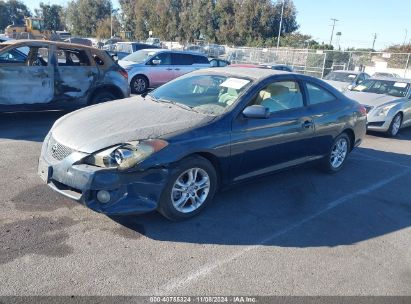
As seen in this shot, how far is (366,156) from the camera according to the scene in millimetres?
7289

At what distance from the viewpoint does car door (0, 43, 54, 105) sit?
7062 mm

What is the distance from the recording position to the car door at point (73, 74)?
25.0ft

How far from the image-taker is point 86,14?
75.1m

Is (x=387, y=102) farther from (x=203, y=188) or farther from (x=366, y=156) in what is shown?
(x=203, y=188)

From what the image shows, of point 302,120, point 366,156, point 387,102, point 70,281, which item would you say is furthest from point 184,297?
point 387,102

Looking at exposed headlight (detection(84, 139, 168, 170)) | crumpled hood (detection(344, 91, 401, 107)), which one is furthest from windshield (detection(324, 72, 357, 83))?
exposed headlight (detection(84, 139, 168, 170))

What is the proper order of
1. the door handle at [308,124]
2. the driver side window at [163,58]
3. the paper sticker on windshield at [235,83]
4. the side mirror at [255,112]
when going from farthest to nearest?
the driver side window at [163,58]
the door handle at [308,124]
the paper sticker on windshield at [235,83]
the side mirror at [255,112]

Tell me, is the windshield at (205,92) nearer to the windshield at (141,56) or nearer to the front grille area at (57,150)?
the front grille area at (57,150)

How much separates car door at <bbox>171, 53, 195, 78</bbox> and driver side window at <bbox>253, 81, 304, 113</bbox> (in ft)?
31.1

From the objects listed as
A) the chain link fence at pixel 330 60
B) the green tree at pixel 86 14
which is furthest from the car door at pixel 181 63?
the green tree at pixel 86 14

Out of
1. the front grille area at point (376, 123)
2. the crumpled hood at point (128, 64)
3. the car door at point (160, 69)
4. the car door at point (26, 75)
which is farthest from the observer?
the car door at point (160, 69)

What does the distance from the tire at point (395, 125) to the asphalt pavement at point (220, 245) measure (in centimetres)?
455

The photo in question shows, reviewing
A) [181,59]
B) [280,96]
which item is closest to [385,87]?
[280,96]

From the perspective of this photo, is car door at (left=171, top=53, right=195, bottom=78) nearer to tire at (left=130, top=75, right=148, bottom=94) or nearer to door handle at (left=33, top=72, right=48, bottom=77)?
tire at (left=130, top=75, right=148, bottom=94)
